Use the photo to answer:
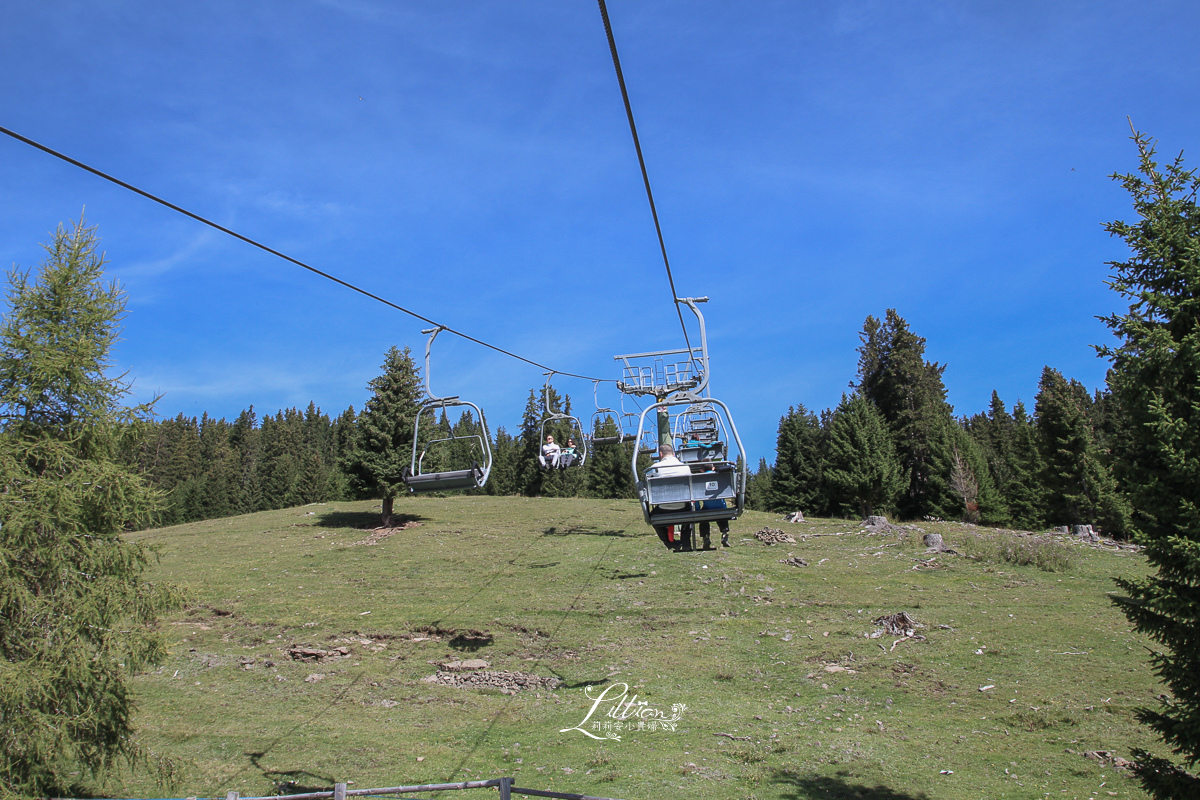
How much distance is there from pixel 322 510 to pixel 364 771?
41795 mm

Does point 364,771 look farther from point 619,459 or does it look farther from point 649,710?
point 619,459

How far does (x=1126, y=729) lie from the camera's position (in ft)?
48.3

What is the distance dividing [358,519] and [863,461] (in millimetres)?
37750

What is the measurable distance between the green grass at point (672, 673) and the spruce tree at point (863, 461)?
19.0 meters

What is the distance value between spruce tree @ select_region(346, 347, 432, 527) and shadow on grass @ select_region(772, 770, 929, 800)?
3293 cm

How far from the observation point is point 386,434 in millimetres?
42469

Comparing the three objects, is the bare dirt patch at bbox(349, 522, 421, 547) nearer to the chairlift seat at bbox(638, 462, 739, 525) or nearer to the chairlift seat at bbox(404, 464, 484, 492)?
the chairlift seat at bbox(404, 464, 484, 492)

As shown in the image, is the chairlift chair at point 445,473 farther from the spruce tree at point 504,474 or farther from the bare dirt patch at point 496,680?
the spruce tree at point 504,474

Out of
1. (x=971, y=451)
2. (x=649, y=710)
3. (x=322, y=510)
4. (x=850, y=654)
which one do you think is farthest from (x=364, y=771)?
(x=971, y=451)

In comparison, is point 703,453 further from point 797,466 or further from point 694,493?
point 797,466

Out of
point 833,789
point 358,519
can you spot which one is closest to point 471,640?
point 833,789

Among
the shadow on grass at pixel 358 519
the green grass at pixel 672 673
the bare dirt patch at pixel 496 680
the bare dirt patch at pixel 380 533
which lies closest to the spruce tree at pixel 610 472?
the shadow on grass at pixel 358 519

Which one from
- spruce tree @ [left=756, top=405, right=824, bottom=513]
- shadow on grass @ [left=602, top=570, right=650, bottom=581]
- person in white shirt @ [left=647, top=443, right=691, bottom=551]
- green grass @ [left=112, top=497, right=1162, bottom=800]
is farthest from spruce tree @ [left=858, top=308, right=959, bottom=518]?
person in white shirt @ [left=647, top=443, right=691, bottom=551]

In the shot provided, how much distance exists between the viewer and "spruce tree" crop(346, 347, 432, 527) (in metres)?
42.3
